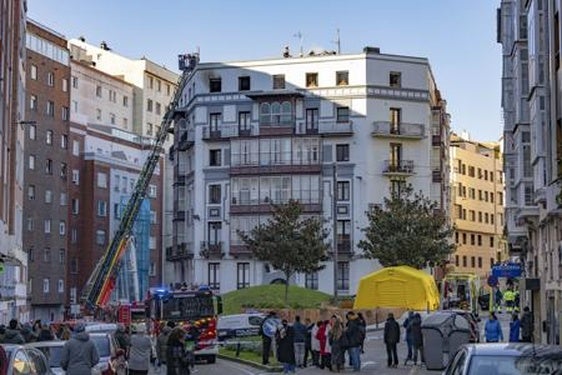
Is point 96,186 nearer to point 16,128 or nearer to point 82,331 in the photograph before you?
point 16,128

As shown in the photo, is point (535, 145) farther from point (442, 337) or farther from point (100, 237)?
point (100, 237)

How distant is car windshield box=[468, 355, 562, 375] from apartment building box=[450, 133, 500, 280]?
107 metres

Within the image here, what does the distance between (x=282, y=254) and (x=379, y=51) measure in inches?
963

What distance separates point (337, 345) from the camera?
32594 millimetres

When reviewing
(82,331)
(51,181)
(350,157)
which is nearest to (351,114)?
(350,157)

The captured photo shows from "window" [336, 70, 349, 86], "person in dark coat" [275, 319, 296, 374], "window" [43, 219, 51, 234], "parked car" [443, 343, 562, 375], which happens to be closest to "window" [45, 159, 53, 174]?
"window" [43, 219, 51, 234]

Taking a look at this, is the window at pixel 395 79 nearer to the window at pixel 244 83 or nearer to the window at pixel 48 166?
the window at pixel 244 83

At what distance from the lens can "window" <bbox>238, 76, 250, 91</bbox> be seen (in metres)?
84.8

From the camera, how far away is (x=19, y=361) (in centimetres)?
1510

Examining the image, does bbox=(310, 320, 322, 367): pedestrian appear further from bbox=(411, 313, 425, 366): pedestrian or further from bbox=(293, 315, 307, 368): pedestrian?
bbox=(411, 313, 425, 366): pedestrian

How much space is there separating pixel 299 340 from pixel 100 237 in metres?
65.8

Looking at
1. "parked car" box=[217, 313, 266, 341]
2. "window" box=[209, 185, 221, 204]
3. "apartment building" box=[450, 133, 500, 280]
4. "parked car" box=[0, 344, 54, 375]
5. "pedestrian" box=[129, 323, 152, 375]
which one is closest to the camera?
"parked car" box=[0, 344, 54, 375]

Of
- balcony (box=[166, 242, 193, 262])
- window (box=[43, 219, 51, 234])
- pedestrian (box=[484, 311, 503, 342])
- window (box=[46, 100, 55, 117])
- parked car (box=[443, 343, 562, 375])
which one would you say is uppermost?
window (box=[46, 100, 55, 117])

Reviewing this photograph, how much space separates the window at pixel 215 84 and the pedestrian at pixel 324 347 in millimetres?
53663
